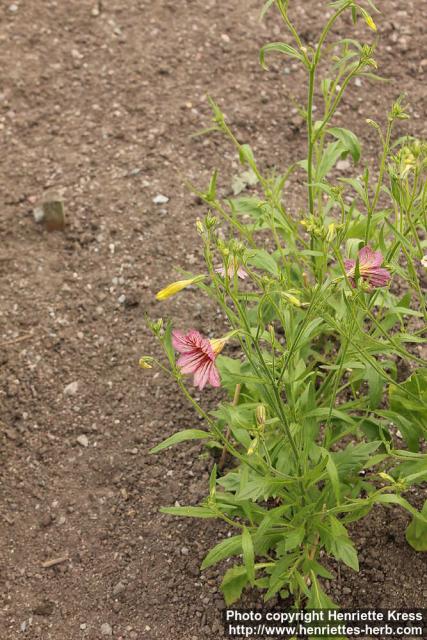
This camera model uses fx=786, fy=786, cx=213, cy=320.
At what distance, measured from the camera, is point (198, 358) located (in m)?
2.10

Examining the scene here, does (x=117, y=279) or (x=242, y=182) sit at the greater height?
(x=242, y=182)

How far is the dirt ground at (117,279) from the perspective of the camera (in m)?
2.66

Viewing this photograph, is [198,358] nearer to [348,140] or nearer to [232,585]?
[232,585]

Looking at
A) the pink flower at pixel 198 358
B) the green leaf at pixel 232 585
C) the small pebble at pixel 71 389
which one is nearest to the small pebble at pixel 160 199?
the small pebble at pixel 71 389

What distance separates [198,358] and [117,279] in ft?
4.73

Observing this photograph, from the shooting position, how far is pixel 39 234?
365 cm

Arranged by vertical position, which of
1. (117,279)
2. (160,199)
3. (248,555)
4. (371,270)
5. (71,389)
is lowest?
(71,389)

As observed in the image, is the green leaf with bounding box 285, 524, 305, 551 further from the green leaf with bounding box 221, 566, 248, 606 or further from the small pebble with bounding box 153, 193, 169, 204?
the small pebble with bounding box 153, 193, 169, 204

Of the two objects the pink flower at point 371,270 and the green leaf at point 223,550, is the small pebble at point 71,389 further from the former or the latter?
the pink flower at point 371,270

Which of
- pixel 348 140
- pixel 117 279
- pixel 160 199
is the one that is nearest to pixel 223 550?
pixel 348 140

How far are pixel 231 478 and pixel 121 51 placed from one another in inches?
110

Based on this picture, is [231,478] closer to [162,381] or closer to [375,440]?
[375,440]

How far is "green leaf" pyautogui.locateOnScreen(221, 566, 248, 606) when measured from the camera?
8.22 feet

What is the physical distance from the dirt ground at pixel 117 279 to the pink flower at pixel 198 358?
0.89 meters
